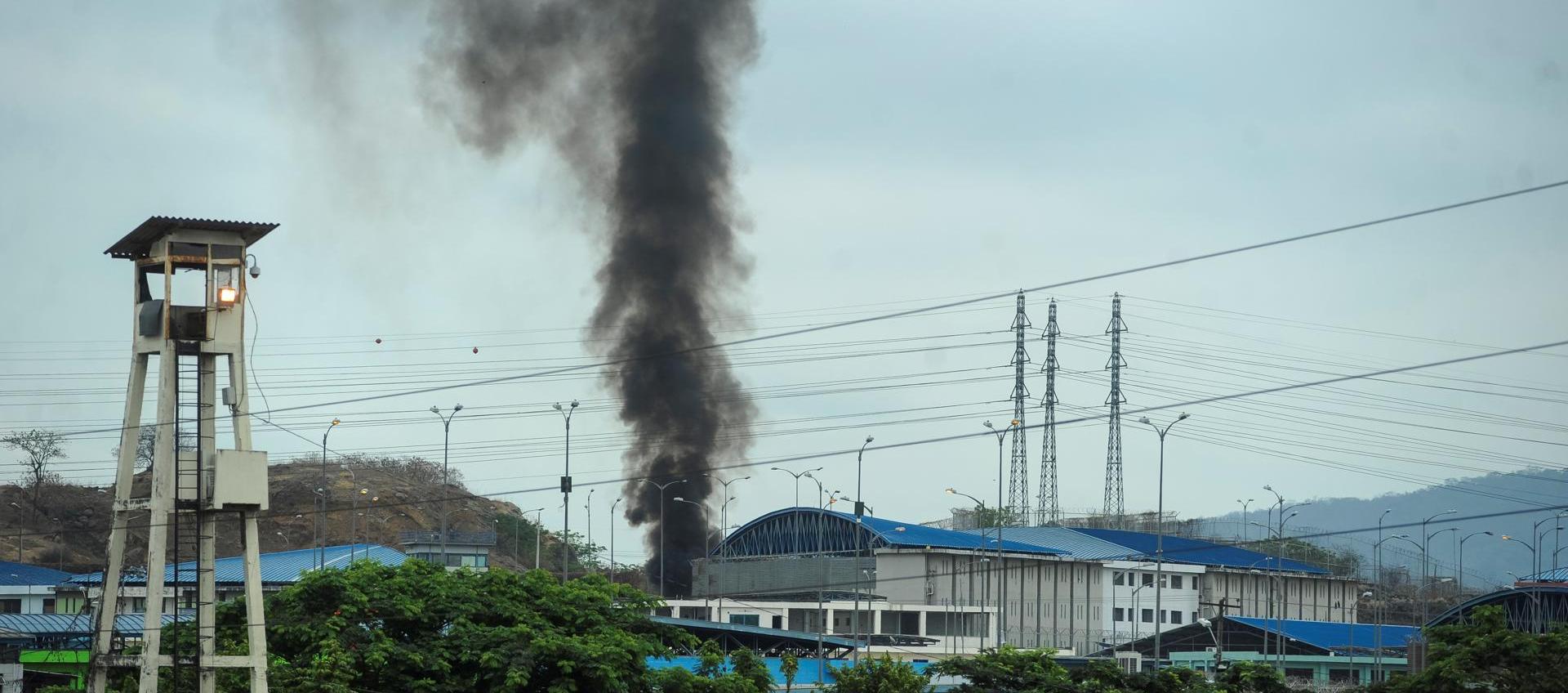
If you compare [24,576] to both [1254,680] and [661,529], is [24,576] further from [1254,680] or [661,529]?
[1254,680]

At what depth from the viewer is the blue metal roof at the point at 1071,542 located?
406ft

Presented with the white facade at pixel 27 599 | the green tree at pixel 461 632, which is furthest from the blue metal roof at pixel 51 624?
the green tree at pixel 461 632

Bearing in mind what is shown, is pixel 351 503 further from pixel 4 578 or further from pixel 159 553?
pixel 159 553

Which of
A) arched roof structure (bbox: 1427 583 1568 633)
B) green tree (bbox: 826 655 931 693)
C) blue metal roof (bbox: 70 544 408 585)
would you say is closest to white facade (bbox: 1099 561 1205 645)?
arched roof structure (bbox: 1427 583 1568 633)

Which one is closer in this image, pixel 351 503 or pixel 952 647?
pixel 952 647

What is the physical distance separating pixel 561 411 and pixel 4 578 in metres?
38.9

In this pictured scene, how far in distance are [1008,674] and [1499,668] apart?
1274 centimetres

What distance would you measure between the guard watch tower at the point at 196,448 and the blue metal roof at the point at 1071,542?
9533 centimetres

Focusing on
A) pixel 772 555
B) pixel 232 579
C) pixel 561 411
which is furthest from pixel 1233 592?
pixel 232 579

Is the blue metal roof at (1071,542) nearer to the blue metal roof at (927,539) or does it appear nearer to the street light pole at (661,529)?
the blue metal roof at (927,539)

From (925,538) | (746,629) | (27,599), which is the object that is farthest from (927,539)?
(27,599)

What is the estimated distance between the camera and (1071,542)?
12850cm

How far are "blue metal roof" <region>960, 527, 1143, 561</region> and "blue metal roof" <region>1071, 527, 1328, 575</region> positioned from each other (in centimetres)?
177

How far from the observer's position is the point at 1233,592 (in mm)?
138875
